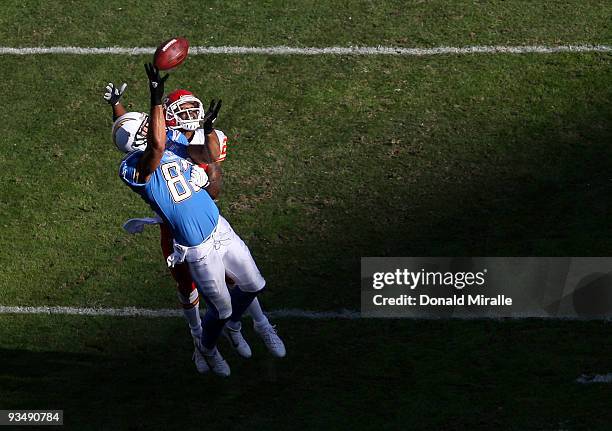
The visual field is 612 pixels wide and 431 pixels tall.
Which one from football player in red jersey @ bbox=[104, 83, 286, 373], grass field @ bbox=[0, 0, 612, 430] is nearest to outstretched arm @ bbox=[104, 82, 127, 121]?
football player in red jersey @ bbox=[104, 83, 286, 373]

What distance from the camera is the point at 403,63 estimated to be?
15.0 metres

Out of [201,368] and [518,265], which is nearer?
[201,368]

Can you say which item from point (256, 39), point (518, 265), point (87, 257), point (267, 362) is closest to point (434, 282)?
point (518, 265)

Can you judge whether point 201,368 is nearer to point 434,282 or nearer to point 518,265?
point 434,282

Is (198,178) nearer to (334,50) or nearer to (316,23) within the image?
(334,50)

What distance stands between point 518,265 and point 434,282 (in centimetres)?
89

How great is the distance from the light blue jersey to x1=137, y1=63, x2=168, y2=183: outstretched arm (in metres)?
0.13

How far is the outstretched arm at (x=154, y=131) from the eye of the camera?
29.6ft

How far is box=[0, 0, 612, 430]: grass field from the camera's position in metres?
10.3

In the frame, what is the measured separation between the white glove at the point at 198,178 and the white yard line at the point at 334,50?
5785mm

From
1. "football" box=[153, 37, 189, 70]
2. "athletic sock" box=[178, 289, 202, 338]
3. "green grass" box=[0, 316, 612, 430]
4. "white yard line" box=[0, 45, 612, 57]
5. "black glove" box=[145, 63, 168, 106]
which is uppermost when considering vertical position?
"white yard line" box=[0, 45, 612, 57]

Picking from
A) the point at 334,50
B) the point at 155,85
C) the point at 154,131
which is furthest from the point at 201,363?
the point at 334,50

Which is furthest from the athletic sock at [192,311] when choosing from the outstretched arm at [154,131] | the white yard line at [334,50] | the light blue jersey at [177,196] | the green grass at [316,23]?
the green grass at [316,23]

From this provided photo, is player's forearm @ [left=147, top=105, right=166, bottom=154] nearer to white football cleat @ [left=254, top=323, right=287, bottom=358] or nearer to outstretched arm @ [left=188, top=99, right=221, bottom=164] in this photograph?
outstretched arm @ [left=188, top=99, right=221, bottom=164]
